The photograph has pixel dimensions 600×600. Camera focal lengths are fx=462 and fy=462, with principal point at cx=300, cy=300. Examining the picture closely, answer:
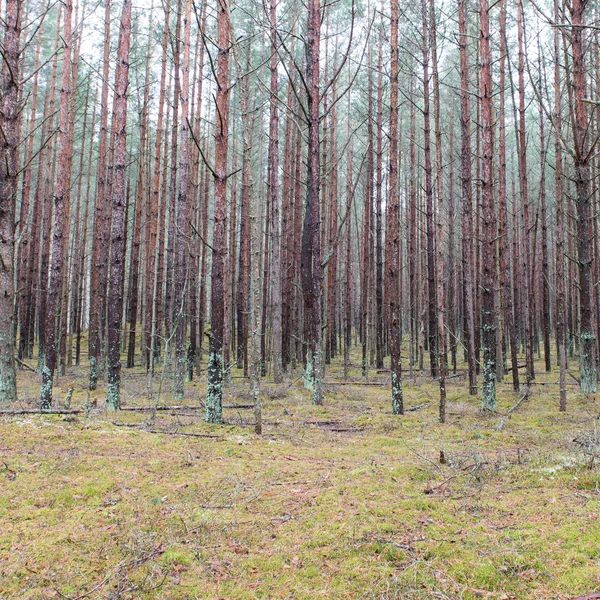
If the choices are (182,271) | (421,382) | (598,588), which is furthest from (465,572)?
(421,382)

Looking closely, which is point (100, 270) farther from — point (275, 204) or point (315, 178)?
point (315, 178)

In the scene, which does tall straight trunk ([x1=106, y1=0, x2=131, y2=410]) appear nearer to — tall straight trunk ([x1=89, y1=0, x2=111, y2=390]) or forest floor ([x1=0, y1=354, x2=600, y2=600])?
forest floor ([x1=0, y1=354, x2=600, y2=600])

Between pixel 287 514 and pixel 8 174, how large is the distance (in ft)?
24.0

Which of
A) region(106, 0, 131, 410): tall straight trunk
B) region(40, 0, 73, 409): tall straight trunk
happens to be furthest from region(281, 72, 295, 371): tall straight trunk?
region(40, 0, 73, 409): tall straight trunk

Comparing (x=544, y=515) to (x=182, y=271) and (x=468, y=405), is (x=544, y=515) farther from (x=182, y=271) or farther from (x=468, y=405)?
(x=182, y=271)

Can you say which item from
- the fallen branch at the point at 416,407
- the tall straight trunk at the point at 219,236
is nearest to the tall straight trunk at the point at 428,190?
the fallen branch at the point at 416,407

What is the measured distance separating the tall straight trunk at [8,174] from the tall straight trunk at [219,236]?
352 cm

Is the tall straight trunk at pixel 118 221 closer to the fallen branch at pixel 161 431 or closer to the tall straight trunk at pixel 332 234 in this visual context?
the fallen branch at pixel 161 431

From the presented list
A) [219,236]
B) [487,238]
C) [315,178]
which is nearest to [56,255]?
[219,236]

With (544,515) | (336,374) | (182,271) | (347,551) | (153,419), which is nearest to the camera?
(347,551)

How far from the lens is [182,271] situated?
11641mm

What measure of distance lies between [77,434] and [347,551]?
414 cm

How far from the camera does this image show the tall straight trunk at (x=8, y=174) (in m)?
7.77

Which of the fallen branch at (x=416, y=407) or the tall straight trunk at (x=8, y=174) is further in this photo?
the fallen branch at (x=416, y=407)
